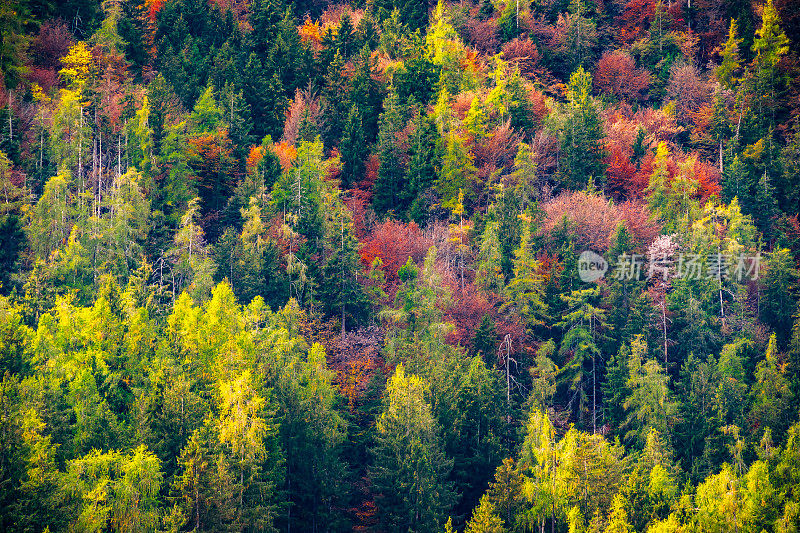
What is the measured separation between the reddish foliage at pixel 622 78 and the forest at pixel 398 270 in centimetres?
19

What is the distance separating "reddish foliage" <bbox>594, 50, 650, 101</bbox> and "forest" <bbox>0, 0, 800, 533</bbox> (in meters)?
0.19

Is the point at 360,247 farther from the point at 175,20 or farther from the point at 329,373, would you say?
the point at 175,20

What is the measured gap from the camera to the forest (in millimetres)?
41438

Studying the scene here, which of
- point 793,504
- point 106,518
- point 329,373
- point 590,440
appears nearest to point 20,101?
point 329,373

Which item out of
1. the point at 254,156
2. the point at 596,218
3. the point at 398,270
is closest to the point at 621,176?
the point at 596,218

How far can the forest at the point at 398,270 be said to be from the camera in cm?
Answer: 4144

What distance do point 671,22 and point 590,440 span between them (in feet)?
157

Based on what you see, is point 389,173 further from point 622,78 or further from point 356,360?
point 622,78

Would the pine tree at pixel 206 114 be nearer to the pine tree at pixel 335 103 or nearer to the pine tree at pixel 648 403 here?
the pine tree at pixel 335 103

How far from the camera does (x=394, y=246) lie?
5875 cm

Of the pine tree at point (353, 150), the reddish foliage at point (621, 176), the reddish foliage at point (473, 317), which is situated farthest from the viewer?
the pine tree at point (353, 150)

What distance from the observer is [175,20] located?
74.9 meters

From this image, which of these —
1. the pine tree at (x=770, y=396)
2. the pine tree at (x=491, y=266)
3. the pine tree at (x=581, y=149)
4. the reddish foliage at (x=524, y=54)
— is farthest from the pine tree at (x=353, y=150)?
the pine tree at (x=770, y=396)

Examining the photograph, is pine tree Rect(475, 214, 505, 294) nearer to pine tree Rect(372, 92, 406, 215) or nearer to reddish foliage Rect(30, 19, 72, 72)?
pine tree Rect(372, 92, 406, 215)
